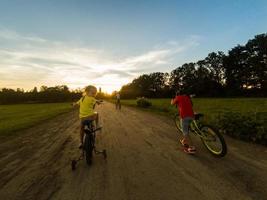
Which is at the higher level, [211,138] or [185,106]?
[185,106]

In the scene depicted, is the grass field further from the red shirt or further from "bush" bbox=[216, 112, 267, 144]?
the red shirt

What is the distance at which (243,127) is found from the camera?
10523 millimetres

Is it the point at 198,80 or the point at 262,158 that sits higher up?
the point at 198,80

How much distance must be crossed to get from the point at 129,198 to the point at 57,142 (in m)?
6.69

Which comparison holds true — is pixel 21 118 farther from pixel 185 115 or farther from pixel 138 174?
pixel 138 174

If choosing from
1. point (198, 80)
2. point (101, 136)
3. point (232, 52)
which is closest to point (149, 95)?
point (198, 80)

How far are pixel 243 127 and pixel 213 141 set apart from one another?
3244 mm

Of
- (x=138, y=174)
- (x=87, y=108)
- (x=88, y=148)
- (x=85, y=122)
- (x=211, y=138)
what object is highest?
(x=87, y=108)

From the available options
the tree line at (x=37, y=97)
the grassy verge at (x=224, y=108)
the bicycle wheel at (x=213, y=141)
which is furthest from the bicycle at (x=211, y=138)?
the tree line at (x=37, y=97)

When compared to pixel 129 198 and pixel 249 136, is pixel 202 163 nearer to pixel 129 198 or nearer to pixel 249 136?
pixel 129 198

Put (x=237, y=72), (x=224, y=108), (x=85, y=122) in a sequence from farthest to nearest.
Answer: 1. (x=237, y=72)
2. (x=224, y=108)
3. (x=85, y=122)

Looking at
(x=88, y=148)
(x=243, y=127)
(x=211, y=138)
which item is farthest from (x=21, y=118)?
(x=211, y=138)

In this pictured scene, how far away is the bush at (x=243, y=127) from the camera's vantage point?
9.49m

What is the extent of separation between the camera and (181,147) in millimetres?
8820
